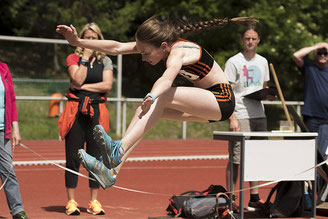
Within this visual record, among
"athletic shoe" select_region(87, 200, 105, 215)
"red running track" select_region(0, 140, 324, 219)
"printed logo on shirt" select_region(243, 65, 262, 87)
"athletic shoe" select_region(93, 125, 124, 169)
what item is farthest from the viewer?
"printed logo on shirt" select_region(243, 65, 262, 87)

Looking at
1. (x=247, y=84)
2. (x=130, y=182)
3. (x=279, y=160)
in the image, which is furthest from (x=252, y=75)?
(x=130, y=182)

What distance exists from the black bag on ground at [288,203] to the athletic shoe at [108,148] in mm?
2616

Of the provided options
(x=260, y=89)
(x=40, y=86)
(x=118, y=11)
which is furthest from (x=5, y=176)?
(x=118, y=11)

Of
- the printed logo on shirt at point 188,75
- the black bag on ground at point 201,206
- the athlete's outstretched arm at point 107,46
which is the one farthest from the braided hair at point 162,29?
the black bag on ground at point 201,206

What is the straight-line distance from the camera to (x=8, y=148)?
604 cm

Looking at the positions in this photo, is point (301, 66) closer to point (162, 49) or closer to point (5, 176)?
point (162, 49)

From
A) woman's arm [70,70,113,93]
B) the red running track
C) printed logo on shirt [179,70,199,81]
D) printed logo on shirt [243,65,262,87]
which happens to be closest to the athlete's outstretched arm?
printed logo on shirt [179,70,199,81]

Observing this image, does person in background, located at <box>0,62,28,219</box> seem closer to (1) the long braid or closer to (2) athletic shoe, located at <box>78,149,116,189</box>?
(2) athletic shoe, located at <box>78,149,116,189</box>

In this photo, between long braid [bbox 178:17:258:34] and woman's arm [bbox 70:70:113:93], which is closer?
long braid [bbox 178:17:258:34]

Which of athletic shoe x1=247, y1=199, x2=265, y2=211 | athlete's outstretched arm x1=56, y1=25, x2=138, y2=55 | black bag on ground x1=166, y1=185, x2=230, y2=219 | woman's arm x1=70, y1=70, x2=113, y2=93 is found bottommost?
athletic shoe x1=247, y1=199, x2=265, y2=211

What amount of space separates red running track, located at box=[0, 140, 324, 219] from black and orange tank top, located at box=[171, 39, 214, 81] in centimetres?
141

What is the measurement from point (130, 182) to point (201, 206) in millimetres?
3101

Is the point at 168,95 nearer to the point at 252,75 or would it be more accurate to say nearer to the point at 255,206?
the point at 252,75

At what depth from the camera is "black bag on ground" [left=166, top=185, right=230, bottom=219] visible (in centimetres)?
659
